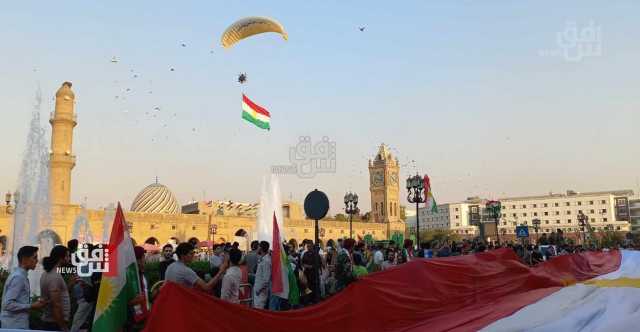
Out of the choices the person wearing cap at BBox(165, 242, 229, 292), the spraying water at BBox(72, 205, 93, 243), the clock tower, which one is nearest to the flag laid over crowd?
the person wearing cap at BBox(165, 242, 229, 292)

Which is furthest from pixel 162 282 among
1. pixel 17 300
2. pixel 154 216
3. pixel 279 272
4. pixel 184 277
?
pixel 154 216

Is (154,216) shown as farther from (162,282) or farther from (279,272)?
(162,282)

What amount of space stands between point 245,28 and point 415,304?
1531 centimetres

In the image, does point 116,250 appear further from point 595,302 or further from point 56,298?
point 595,302

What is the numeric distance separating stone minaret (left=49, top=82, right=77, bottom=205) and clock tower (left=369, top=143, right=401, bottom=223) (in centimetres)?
5190

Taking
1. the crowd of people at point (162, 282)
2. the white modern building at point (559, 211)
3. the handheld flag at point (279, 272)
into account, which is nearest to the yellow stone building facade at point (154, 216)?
the crowd of people at point (162, 282)

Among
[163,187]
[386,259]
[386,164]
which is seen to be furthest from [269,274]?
[386,164]

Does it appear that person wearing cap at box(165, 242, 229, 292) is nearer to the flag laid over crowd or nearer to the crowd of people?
the crowd of people

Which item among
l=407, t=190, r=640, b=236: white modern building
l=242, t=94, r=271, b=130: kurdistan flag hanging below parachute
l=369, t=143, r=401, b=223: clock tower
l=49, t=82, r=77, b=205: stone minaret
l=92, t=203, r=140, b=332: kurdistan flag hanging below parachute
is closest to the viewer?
l=92, t=203, r=140, b=332: kurdistan flag hanging below parachute

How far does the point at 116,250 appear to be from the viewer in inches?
206

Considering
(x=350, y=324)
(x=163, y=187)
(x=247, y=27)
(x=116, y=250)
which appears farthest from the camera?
(x=163, y=187)

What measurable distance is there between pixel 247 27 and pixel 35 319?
15.0 meters

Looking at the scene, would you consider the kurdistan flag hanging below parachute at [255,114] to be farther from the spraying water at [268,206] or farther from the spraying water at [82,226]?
the spraying water at [82,226]

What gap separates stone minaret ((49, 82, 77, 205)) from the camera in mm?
42812
